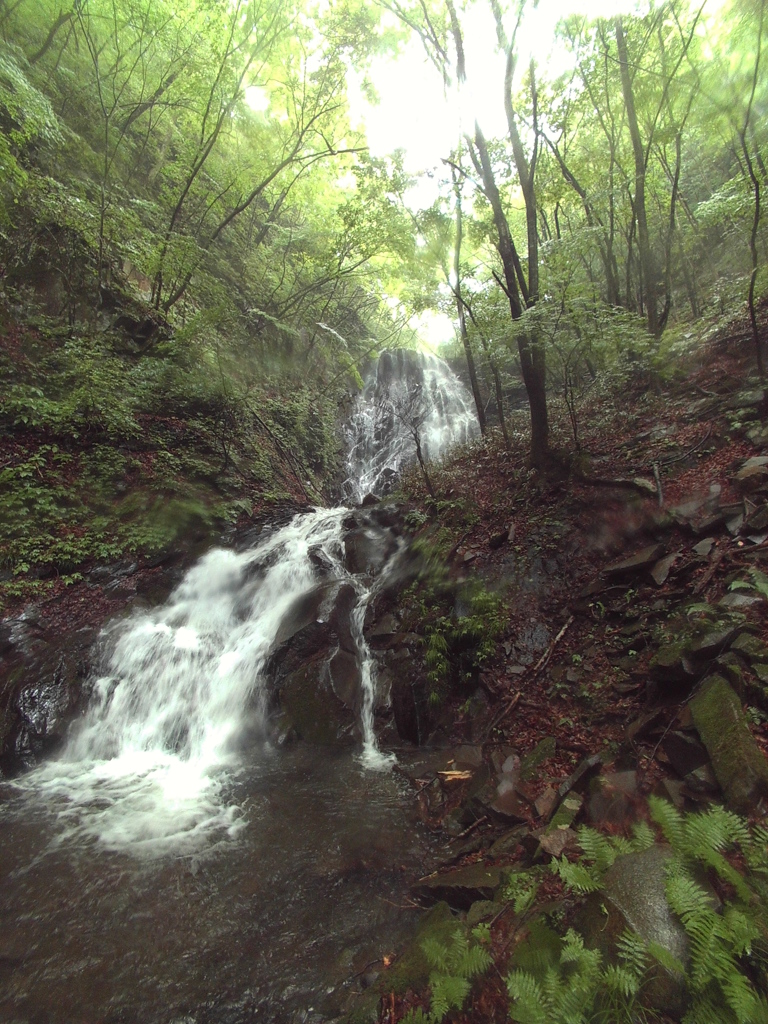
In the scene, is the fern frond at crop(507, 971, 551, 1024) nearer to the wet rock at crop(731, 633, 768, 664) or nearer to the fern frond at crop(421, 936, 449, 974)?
the fern frond at crop(421, 936, 449, 974)

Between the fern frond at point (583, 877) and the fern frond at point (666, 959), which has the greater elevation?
the fern frond at point (666, 959)

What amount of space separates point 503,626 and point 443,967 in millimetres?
3824

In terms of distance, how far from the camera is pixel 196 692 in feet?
23.1

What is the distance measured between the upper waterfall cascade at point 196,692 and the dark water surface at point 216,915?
33cm

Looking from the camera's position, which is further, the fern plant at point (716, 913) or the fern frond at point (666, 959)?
the fern frond at point (666, 959)

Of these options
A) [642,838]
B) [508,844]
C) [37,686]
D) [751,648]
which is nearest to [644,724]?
[751,648]

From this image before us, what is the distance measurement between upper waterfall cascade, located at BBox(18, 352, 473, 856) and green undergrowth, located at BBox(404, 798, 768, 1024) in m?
3.18

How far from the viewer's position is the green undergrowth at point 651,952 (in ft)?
5.55

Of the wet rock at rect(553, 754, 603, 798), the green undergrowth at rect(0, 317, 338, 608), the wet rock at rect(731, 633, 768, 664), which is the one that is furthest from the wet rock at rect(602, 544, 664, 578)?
the green undergrowth at rect(0, 317, 338, 608)

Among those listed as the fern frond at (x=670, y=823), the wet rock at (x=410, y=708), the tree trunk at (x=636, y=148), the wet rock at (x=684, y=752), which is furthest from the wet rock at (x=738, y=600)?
the tree trunk at (x=636, y=148)

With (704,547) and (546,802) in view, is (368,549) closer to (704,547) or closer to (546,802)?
(704,547)

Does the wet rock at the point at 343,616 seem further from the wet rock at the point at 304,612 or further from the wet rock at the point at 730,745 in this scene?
the wet rock at the point at 730,745

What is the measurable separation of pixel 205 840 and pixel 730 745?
180 inches

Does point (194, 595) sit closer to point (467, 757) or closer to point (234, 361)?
point (467, 757)
